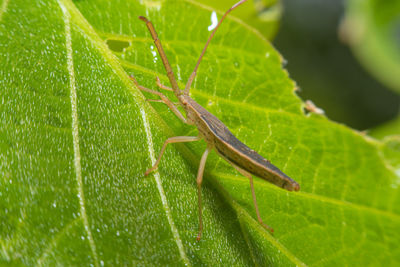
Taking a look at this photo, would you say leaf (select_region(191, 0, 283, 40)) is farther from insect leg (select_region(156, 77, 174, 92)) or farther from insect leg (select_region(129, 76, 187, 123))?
insect leg (select_region(129, 76, 187, 123))

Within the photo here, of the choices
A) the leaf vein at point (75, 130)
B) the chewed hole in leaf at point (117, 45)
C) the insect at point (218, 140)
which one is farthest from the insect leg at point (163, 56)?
the leaf vein at point (75, 130)

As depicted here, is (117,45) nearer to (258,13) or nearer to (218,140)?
(218,140)

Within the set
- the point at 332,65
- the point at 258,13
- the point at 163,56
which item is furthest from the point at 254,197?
the point at 332,65

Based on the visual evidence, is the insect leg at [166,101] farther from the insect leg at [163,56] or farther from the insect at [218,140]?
the insect leg at [163,56]

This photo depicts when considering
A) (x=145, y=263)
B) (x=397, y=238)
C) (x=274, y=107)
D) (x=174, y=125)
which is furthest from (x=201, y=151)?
(x=397, y=238)

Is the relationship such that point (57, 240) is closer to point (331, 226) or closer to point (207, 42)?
point (207, 42)
